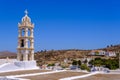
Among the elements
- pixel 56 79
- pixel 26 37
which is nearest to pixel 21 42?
pixel 26 37

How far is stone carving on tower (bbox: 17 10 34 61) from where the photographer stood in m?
23.3

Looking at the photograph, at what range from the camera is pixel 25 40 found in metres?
23.3

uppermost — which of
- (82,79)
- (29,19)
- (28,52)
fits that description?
(29,19)

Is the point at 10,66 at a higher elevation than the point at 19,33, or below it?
below

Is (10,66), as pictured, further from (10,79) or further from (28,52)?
(10,79)

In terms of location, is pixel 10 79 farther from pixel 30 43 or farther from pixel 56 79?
pixel 30 43

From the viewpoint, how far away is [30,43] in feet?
78.8

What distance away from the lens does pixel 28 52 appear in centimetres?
2380

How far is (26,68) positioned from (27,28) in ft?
12.9

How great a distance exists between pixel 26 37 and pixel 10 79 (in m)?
10.4

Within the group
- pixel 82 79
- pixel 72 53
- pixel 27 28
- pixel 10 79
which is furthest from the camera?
pixel 72 53

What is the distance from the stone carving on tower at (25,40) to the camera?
23328mm

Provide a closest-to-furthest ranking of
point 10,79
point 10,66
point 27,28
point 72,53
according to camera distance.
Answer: point 10,79 < point 10,66 < point 27,28 < point 72,53

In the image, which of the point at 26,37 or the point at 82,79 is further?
the point at 26,37
